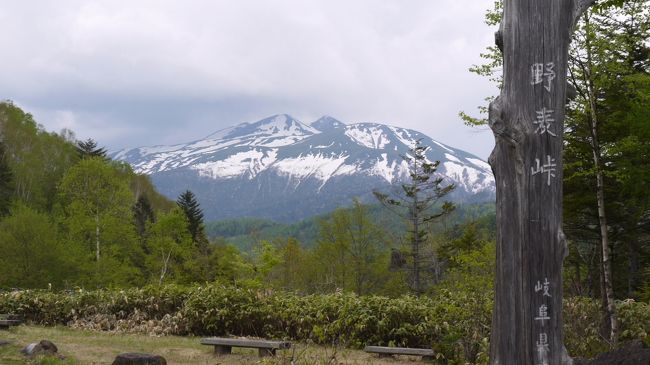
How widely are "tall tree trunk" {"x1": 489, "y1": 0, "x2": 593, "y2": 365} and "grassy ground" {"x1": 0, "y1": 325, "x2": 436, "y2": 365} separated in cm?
415

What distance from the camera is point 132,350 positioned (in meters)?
10.0

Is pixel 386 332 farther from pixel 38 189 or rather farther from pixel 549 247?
pixel 38 189

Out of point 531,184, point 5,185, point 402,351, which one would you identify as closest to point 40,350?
point 402,351

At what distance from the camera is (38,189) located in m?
43.3

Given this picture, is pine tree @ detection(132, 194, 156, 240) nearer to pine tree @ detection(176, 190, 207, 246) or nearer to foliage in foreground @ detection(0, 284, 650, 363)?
pine tree @ detection(176, 190, 207, 246)

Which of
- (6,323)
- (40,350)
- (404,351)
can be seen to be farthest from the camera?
(6,323)

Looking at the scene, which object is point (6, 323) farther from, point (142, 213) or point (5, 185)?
point (142, 213)

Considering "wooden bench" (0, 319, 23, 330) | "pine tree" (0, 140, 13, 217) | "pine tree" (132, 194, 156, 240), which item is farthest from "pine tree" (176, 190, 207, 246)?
"wooden bench" (0, 319, 23, 330)

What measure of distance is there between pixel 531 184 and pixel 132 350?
839cm

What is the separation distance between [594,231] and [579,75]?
657 cm

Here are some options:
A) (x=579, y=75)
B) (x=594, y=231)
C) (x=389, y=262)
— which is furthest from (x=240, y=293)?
(x=389, y=262)

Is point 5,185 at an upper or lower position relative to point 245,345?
upper

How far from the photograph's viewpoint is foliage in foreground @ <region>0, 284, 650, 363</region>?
28.5 ft

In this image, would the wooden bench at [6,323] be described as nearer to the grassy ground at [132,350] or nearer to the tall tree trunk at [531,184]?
the grassy ground at [132,350]
